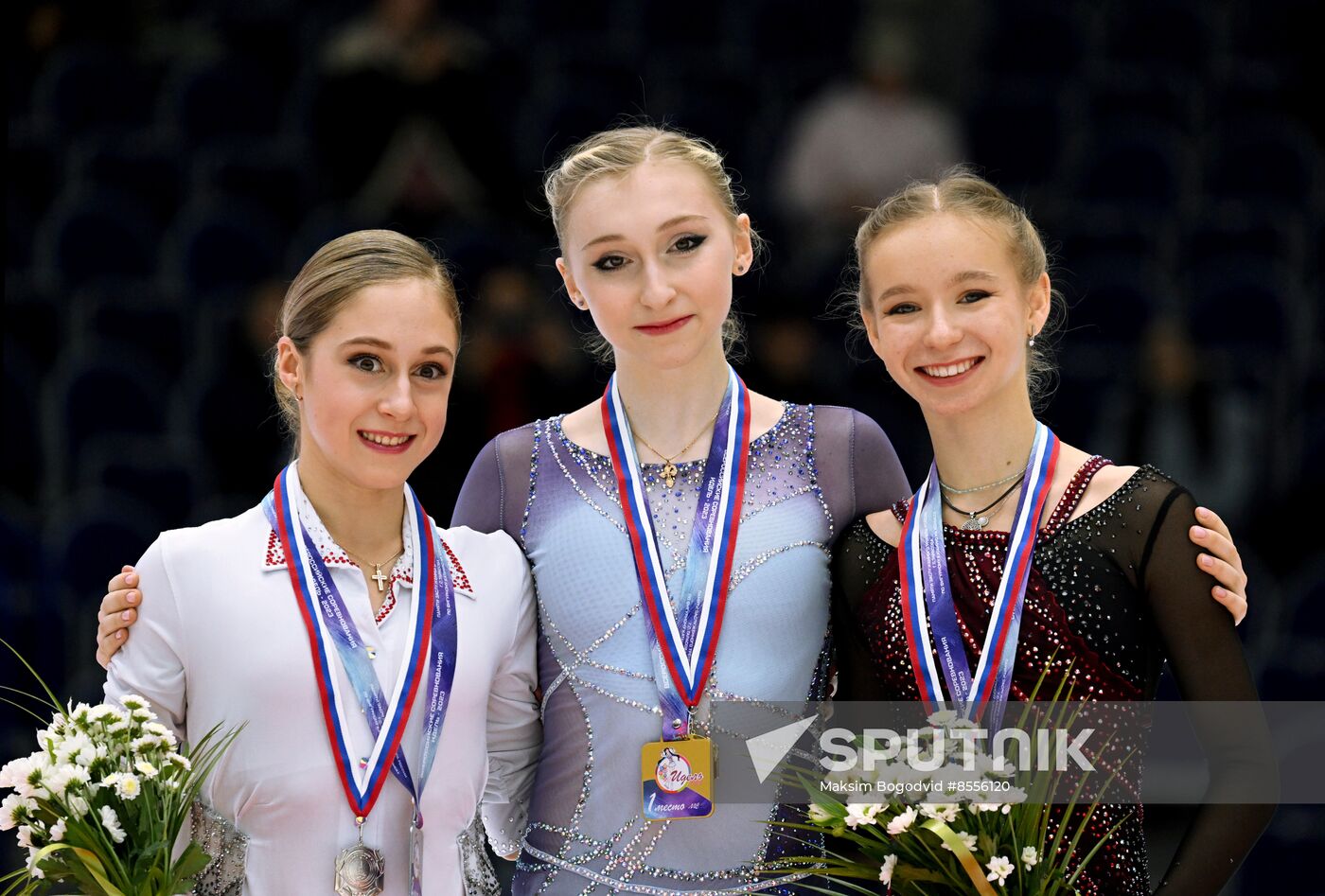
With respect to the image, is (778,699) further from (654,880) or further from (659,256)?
(659,256)

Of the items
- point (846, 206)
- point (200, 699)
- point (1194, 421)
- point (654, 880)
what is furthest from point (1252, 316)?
point (200, 699)

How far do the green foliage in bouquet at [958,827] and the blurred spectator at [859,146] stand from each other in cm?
443

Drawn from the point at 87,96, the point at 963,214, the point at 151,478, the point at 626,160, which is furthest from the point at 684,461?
the point at 87,96

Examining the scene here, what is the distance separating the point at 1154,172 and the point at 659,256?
4.47 metres

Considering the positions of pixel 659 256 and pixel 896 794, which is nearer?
pixel 896 794

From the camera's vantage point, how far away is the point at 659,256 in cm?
294

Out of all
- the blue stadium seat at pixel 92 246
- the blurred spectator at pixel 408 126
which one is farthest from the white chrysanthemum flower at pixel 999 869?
the blue stadium seat at pixel 92 246

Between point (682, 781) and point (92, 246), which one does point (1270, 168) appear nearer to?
point (92, 246)

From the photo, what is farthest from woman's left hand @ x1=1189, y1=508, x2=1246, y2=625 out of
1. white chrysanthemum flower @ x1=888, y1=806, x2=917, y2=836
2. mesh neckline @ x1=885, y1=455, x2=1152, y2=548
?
white chrysanthemum flower @ x1=888, y1=806, x2=917, y2=836

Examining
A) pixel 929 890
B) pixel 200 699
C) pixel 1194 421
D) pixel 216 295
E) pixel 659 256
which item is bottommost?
pixel 929 890

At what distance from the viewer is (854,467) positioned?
10.1ft

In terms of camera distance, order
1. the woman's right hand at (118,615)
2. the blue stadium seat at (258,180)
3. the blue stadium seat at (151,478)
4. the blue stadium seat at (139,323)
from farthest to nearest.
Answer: the blue stadium seat at (258,180) → the blue stadium seat at (139,323) → the blue stadium seat at (151,478) → the woman's right hand at (118,615)

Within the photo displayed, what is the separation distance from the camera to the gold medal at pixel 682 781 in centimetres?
283

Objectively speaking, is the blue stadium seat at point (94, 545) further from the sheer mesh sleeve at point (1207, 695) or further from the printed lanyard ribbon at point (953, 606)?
the sheer mesh sleeve at point (1207, 695)
